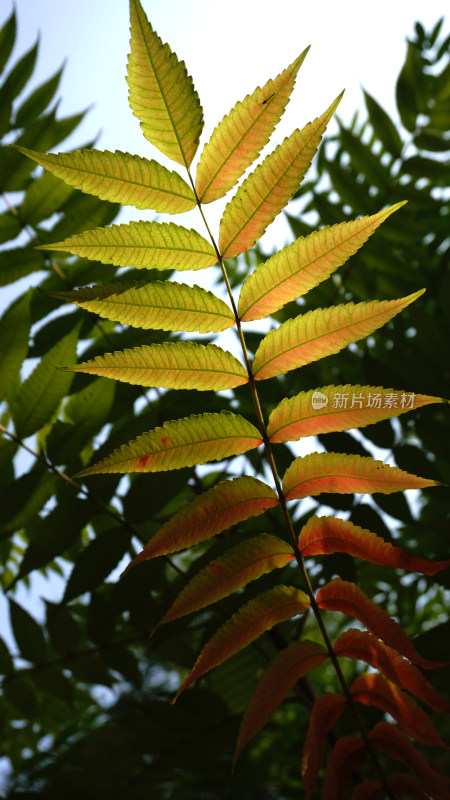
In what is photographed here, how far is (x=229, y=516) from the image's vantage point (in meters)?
0.67

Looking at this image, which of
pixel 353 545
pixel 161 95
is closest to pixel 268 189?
pixel 161 95

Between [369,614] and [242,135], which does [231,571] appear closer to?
[369,614]

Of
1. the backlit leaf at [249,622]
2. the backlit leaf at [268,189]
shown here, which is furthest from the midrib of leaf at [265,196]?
the backlit leaf at [249,622]

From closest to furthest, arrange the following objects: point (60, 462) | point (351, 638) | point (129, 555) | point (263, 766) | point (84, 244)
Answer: point (84, 244) → point (351, 638) → point (60, 462) → point (129, 555) → point (263, 766)

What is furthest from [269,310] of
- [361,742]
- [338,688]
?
[338,688]

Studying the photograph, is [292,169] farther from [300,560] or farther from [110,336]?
[110,336]

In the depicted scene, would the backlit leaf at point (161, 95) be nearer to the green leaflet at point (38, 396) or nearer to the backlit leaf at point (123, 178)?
the backlit leaf at point (123, 178)

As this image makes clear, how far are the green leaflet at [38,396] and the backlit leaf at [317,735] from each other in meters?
0.55

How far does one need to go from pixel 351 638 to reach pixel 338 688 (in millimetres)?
903

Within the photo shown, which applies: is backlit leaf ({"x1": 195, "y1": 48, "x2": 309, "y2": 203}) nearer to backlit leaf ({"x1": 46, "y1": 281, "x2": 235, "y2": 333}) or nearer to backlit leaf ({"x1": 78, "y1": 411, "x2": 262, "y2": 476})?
backlit leaf ({"x1": 46, "y1": 281, "x2": 235, "y2": 333})

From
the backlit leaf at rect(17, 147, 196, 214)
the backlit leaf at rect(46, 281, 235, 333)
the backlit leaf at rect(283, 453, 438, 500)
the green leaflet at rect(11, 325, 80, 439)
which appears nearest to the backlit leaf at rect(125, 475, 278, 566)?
the backlit leaf at rect(283, 453, 438, 500)

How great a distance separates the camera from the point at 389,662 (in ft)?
2.25

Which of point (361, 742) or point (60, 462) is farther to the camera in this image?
point (60, 462)

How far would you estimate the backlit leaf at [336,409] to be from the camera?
62cm
